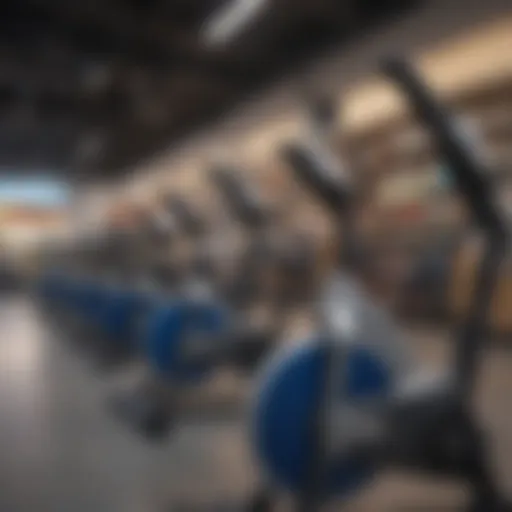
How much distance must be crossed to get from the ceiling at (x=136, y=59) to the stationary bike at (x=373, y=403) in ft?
15.4

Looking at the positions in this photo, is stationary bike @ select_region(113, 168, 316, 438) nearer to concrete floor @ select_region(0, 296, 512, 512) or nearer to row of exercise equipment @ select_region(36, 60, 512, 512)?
concrete floor @ select_region(0, 296, 512, 512)

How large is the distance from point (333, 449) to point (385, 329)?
47cm

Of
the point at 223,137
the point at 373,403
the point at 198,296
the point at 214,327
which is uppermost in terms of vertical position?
the point at 223,137

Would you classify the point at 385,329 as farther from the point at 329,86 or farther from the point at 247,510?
the point at 329,86

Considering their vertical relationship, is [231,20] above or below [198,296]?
above

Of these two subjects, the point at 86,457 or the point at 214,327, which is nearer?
the point at 86,457

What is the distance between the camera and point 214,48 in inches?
320

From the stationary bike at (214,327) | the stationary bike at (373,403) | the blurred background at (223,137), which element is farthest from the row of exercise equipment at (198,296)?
the stationary bike at (373,403)

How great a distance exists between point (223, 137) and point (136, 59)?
371 centimetres

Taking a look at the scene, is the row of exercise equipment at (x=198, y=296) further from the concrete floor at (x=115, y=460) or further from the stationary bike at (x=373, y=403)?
the stationary bike at (x=373, y=403)

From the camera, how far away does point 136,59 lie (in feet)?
27.9

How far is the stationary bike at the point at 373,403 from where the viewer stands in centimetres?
190

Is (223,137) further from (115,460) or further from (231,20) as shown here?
(115,460)

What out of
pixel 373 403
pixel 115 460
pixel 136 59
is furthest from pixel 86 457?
pixel 136 59
